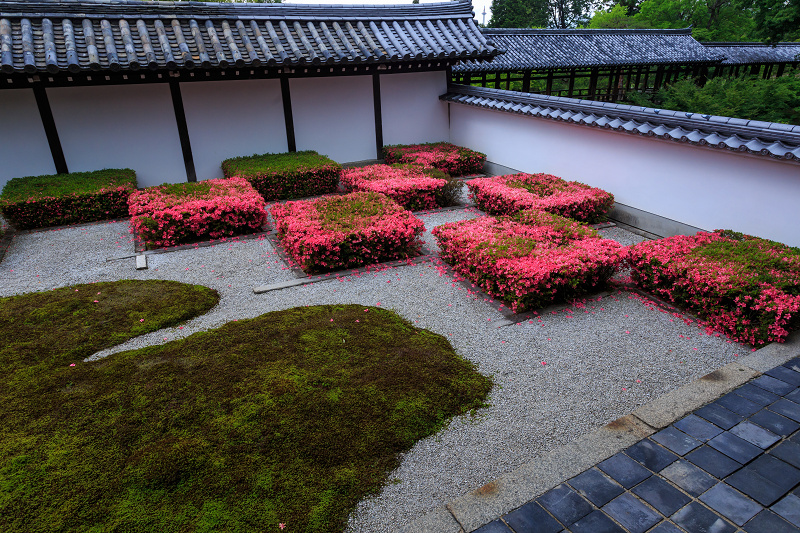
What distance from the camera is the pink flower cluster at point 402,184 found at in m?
10.5

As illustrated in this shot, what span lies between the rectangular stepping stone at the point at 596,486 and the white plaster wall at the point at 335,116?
40.3 feet

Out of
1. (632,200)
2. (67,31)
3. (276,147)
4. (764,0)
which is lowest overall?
(632,200)

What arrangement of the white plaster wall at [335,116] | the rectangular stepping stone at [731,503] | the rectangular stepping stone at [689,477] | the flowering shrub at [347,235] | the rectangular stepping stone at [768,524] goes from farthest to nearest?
the white plaster wall at [335,116] → the flowering shrub at [347,235] → the rectangular stepping stone at [689,477] → the rectangular stepping stone at [731,503] → the rectangular stepping stone at [768,524]

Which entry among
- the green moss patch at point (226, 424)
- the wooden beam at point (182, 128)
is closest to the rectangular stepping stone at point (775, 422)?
the green moss patch at point (226, 424)

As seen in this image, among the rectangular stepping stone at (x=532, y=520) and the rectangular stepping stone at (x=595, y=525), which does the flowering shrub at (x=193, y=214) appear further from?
the rectangular stepping stone at (x=595, y=525)

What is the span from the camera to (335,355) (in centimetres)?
544

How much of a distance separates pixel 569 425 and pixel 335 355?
2620mm

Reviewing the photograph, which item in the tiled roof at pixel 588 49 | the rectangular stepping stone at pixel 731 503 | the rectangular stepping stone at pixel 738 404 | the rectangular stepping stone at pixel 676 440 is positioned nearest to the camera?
the rectangular stepping stone at pixel 731 503

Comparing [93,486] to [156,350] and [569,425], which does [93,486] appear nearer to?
[156,350]

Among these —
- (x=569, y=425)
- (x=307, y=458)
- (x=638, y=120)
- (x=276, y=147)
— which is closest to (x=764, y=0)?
(x=638, y=120)

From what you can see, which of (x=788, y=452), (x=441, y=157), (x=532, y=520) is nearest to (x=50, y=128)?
(x=441, y=157)

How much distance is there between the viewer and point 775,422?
14.1ft

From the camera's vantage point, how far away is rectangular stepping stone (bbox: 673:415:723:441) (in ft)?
13.7

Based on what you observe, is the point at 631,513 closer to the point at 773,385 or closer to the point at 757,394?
the point at 757,394
